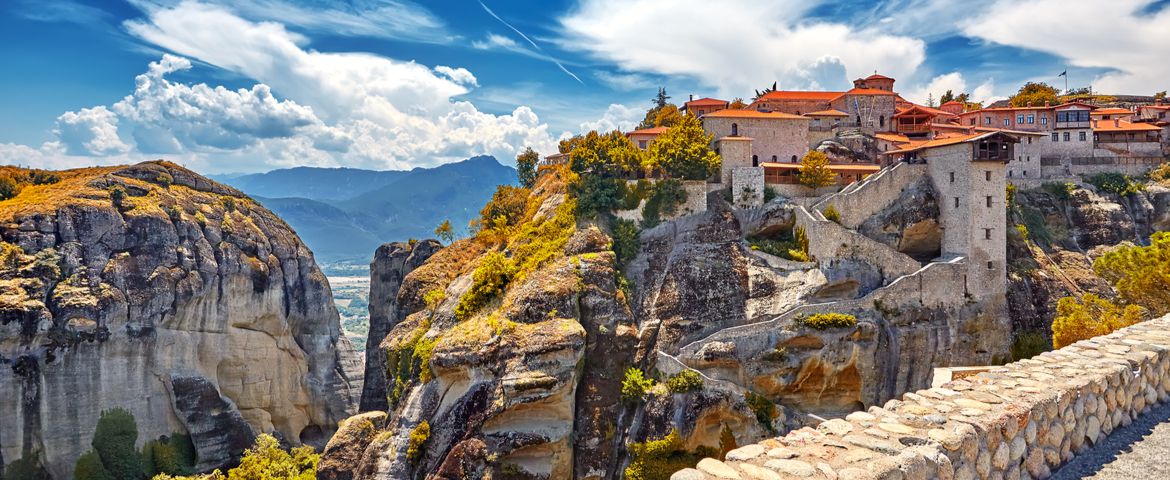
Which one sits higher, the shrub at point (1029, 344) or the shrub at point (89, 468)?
the shrub at point (1029, 344)

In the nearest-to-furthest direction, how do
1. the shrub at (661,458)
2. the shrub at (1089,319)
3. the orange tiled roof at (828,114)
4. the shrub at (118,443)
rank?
the shrub at (1089,319) → the shrub at (661,458) → the shrub at (118,443) → the orange tiled roof at (828,114)

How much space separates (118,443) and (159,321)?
957 centimetres

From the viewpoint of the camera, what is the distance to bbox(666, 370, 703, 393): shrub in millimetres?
37688

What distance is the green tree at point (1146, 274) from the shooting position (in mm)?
24422

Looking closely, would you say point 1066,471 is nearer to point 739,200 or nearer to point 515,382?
point 515,382

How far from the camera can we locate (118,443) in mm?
51844

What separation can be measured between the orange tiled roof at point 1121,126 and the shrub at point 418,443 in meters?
55.1

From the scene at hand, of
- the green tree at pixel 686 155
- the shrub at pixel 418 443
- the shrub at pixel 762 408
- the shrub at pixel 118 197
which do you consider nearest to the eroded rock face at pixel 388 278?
the shrub at pixel 118 197

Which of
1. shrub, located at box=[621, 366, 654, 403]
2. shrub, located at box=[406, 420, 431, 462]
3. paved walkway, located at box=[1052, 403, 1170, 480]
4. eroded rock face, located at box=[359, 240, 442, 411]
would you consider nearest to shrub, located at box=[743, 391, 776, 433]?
shrub, located at box=[621, 366, 654, 403]

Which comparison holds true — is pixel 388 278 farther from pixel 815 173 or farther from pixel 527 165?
pixel 815 173

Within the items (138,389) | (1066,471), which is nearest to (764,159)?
(1066,471)

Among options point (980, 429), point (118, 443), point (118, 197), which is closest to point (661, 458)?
point (980, 429)

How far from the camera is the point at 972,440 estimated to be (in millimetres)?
7352

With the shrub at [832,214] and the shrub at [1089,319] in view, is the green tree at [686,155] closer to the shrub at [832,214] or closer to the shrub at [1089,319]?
the shrub at [832,214]
